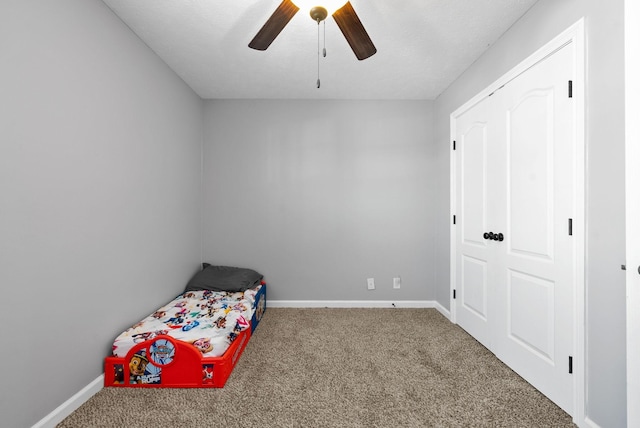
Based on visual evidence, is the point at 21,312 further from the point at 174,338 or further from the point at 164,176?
the point at 164,176

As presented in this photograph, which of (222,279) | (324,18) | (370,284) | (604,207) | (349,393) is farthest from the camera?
(370,284)

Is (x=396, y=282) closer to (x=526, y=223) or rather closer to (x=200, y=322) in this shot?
(x=526, y=223)

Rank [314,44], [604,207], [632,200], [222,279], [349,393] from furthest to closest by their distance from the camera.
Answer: [222,279] → [314,44] → [349,393] → [604,207] → [632,200]

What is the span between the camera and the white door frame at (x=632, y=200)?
4.02ft

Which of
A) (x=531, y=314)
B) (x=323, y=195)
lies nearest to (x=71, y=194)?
(x=323, y=195)

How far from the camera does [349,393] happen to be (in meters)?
1.80

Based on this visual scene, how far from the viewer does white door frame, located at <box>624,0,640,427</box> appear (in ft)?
4.02

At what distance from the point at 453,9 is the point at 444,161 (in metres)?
1.58

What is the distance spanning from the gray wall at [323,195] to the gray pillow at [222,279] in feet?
0.89

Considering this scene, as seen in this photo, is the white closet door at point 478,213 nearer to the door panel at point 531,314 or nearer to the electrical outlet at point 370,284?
A: the door panel at point 531,314

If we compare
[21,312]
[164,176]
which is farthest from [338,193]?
[21,312]

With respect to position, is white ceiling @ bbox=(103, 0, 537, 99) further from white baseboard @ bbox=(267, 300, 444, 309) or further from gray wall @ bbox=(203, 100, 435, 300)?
white baseboard @ bbox=(267, 300, 444, 309)

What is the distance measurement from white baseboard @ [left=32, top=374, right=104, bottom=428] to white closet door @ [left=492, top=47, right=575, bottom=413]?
2.78 meters

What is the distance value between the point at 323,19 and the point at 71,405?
254 centimetres
